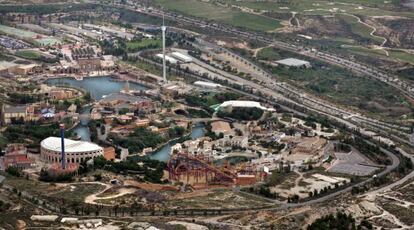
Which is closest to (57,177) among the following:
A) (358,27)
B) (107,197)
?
(107,197)

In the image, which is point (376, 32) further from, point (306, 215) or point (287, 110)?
point (306, 215)

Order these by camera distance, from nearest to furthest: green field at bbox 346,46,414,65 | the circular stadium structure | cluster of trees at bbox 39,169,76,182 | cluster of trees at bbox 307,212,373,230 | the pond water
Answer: cluster of trees at bbox 307,212,373,230 < cluster of trees at bbox 39,169,76,182 < the circular stadium structure < the pond water < green field at bbox 346,46,414,65

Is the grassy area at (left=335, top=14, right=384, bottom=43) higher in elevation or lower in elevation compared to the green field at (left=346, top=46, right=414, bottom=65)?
higher

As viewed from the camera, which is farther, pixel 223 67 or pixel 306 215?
pixel 223 67

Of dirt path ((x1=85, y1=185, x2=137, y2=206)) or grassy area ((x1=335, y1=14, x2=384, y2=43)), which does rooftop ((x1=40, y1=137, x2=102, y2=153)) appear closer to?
dirt path ((x1=85, y1=185, x2=137, y2=206))

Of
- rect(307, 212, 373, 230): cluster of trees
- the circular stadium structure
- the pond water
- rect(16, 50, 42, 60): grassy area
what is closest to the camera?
rect(307, 212, 373, 230): cluster of trees

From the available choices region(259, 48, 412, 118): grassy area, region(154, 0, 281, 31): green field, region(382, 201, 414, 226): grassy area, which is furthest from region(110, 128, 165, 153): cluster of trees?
region(154, 0, 281, 31): green field

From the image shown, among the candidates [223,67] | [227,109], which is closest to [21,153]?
[227,109]

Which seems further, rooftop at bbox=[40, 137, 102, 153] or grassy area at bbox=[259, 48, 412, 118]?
grassy area at bbox=[259, 48, 412, 118]
